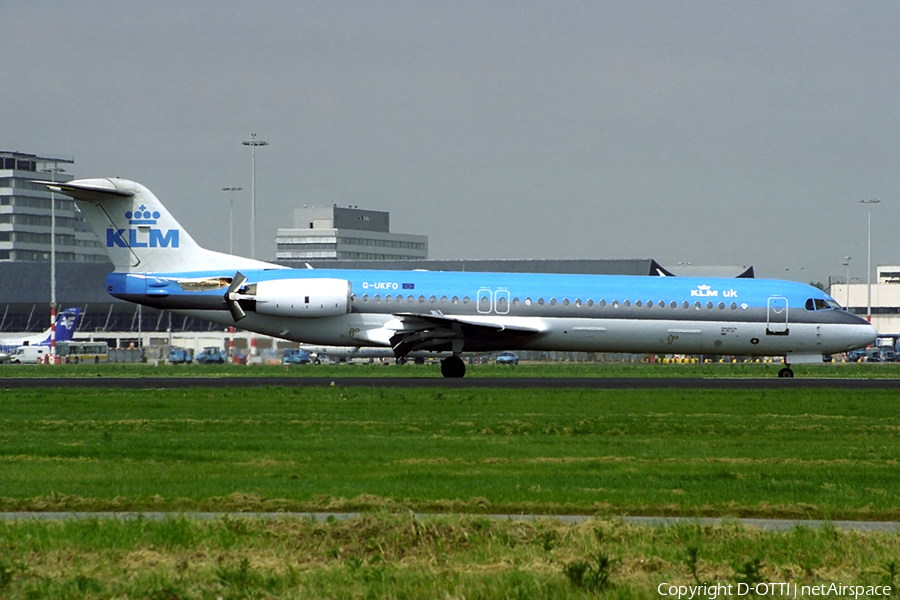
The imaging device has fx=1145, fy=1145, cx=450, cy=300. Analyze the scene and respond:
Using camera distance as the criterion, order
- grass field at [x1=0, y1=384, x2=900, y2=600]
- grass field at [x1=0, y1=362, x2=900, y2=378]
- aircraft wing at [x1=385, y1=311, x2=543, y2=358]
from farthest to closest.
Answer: grass field at [x1=0, y1=362, x2=900, y2=378] < aircraft wing at [x1=385, y1=311, x2=543, y2=358] < grass field at [x1=0, y1=384, x2=900, y2=600]

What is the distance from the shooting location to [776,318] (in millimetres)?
42062

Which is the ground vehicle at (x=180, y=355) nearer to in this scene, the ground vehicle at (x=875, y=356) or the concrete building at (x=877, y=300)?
the ground vehicle at (x=875, y=356)

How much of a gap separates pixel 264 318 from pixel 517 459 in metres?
23.3

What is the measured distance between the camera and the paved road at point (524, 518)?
12.8 metres

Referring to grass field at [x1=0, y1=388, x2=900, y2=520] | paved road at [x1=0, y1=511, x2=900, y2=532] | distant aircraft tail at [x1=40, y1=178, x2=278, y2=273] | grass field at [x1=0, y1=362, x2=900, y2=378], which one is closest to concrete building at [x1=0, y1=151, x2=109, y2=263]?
grass field at [x1=0, y1=362, x2=900, y2=378]

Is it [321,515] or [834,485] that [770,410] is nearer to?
[834,485]

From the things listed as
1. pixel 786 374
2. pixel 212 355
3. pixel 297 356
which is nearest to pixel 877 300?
pixel 297 356

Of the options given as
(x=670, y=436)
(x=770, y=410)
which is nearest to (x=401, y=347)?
(x=770, y=410)

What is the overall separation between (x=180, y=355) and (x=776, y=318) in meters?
54.1

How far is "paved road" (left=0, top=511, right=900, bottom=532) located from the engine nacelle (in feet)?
86.1

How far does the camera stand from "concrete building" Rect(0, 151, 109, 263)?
182625 mm

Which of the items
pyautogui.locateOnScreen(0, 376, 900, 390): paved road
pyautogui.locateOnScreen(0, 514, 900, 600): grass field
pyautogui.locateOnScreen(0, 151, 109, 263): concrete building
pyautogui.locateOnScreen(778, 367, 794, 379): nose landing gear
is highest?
pyautogui.locateOnScreen(0, 151, 109, 263): concrete building

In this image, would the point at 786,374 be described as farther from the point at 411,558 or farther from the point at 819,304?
the point at 411,558

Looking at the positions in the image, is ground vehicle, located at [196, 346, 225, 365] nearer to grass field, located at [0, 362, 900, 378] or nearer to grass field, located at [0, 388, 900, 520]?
grass field, located at [0, 362, 900, 378]
